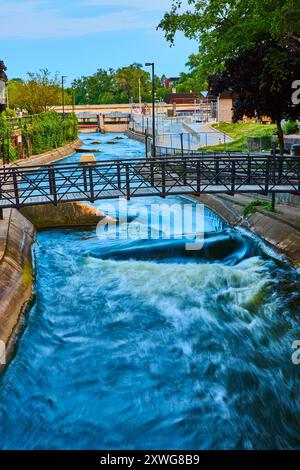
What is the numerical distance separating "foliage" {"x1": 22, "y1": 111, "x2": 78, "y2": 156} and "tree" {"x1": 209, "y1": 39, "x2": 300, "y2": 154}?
2424cm

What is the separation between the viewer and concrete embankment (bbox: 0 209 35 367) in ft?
46.9

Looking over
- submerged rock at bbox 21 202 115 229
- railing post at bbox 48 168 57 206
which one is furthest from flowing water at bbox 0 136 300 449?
submerged rock at bbox 21 202 115 229

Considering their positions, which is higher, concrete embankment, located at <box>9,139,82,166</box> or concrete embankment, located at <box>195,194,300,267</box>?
concrete embankment, located at <box>9,139,82,166</box>

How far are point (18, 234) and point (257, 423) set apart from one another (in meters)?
14.4

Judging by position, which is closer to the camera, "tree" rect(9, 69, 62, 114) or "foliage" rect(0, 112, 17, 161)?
"foliage" rect(0, 112, 17, 161)

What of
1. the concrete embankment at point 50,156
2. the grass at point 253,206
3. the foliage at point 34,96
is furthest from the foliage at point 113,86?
the grass at point 253,206

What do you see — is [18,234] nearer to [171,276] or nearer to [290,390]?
[171,276]

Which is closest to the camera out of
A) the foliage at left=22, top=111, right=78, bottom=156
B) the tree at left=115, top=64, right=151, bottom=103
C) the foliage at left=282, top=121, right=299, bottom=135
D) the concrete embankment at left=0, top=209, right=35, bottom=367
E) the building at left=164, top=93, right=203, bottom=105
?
the concrete embankment at left=0, top=209, right=35, bottom=367

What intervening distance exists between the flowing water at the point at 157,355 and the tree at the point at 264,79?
412 inches

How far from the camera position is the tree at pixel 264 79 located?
25.0 metres

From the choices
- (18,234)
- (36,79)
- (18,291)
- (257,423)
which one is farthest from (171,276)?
(36,79)

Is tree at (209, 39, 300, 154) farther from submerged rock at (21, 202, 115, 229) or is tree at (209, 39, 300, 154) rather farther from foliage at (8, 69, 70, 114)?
foliage at (8, 69, 70, 114)

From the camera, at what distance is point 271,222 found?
21953 mm

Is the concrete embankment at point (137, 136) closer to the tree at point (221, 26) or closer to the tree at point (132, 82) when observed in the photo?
the tree at point (221, 26)
